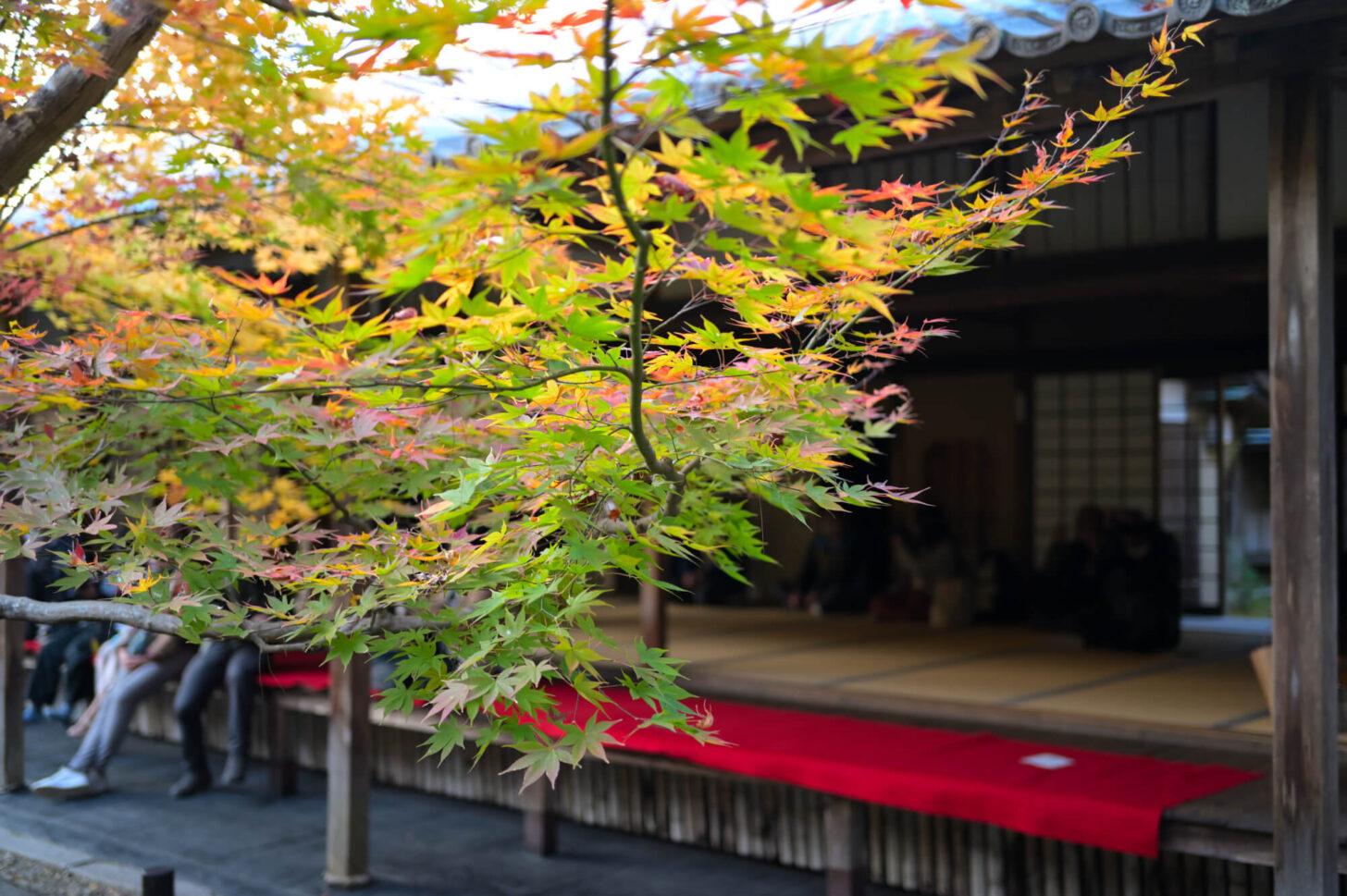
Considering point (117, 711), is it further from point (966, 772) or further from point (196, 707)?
point (966, 772)

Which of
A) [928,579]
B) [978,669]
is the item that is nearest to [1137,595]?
[978,669]

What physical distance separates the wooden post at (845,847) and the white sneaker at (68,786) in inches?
183

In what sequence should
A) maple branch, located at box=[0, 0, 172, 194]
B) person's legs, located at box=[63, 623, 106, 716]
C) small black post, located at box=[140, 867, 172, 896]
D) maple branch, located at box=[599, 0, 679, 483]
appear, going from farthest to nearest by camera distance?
person's legs, located at box=[63, 623, 106, 716] → small black post, located at box=[140, 867, 172, 896] → maple branch, located at box=[0, 0, 172, 194] → maple branch, located at box=[599, 0, 679, 483]

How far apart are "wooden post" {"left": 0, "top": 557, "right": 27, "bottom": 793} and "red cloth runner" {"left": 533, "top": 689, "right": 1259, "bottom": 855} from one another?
3.89 m

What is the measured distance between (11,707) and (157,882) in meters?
3.93

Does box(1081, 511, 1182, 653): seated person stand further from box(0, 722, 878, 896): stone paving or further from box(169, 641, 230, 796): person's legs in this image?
box(169, 641, 230, 796): person's legs

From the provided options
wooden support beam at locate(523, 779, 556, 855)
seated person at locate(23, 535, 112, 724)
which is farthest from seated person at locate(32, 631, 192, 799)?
wooden support beam at locate(523, 779, 556, 855)

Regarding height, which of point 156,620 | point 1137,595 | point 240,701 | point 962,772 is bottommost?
point 240,701

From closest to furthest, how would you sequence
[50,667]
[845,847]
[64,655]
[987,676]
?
[845,847] → [987,676] → [64,655] → [50,667]

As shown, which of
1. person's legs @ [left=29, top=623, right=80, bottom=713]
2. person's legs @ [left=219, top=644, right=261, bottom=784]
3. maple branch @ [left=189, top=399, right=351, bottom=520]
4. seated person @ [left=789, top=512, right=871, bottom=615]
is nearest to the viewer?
Result: maple branch @ [left=189, top=399, right=351, bottom=520]

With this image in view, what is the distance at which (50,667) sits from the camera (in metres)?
8.35

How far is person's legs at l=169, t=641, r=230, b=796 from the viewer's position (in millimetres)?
6758

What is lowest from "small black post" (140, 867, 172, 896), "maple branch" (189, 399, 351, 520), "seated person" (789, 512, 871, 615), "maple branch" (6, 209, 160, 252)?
"small black post" (140, 867, 172, 896)

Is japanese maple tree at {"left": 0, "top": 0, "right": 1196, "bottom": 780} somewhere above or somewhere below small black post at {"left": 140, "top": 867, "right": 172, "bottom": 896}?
above
